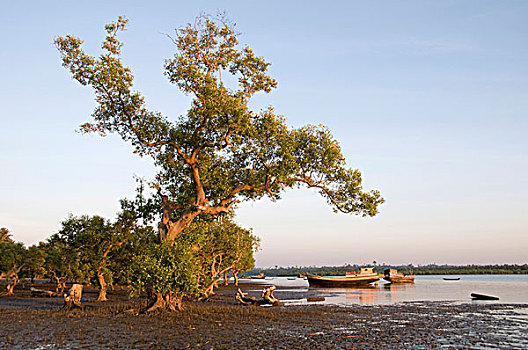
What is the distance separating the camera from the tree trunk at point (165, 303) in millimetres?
26875

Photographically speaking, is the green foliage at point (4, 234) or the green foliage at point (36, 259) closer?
the green foliage at point (36, 259)

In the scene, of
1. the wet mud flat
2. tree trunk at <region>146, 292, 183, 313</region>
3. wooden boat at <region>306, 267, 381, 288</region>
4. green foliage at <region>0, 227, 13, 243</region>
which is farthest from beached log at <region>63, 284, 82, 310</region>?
green foliage at <region>0, 227, 13, 243</region>

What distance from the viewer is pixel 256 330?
20266 millimetres

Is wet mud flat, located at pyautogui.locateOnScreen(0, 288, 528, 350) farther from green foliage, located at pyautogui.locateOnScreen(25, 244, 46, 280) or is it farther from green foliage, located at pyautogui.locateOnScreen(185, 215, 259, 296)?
green foliage, located at pyautogui.locateOnScreen(25, 244, 46, 280)

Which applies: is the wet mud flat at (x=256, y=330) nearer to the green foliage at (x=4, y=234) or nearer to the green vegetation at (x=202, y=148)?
the green vegetation at (x=202, y=148)

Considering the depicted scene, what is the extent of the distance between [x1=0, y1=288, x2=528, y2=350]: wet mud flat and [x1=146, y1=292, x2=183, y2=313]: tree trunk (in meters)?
1.00

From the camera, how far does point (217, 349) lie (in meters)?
15.3

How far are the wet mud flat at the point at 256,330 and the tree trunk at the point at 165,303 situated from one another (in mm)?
1003

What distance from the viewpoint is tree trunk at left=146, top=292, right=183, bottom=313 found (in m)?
26.9

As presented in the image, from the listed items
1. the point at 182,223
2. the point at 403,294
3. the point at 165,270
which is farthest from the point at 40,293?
the point at 403,294

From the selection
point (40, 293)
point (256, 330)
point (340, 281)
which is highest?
point (256, 330)

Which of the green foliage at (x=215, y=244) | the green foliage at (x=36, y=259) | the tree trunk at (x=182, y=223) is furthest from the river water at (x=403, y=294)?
the green foliage at (x=36, y=259)

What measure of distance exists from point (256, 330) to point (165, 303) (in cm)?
920

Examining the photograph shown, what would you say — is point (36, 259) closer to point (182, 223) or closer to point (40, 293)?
point (40, 293)
